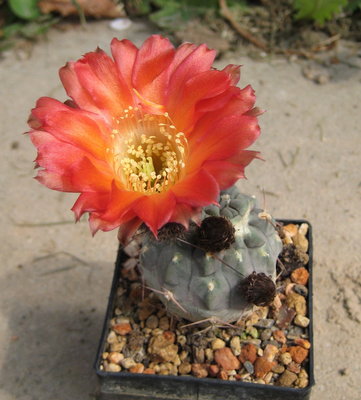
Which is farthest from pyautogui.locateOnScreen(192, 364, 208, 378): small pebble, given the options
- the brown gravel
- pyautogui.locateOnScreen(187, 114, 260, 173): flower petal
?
pyautogui.locateOnScreen(187, 114, 260, 173): flower petal

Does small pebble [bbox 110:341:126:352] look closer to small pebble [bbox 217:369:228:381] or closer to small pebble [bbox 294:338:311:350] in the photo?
small pebble [bbox 217:369:228:381]

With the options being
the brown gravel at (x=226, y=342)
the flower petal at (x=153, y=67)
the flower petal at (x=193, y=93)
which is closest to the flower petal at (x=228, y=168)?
the flower petal at (x=193, y=93)

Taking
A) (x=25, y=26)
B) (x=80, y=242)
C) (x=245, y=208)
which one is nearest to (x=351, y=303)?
(x=245, y=208)

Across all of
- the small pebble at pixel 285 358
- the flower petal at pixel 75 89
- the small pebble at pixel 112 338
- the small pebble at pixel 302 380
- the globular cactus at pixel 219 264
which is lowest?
the small pebble at pixel 302 380

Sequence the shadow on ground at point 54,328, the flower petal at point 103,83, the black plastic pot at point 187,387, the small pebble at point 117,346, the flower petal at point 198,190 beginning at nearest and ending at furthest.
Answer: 1. the flower petal at point 198,190
2. the flower petal at point 103,83
3. the black plastic pot at point 187,387
4. the small pebble at point 117,346
5. the shadow on ground at point 54,328

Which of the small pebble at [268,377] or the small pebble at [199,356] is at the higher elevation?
the small pebble at [199,356]

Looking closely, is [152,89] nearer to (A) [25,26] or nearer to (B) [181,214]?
(B) [181,214]

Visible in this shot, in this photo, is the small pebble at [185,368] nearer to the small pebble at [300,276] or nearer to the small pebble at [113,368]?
the small pebble at [113,368]

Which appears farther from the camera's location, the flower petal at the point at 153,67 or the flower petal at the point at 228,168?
the flower petal at the point at 153,67
